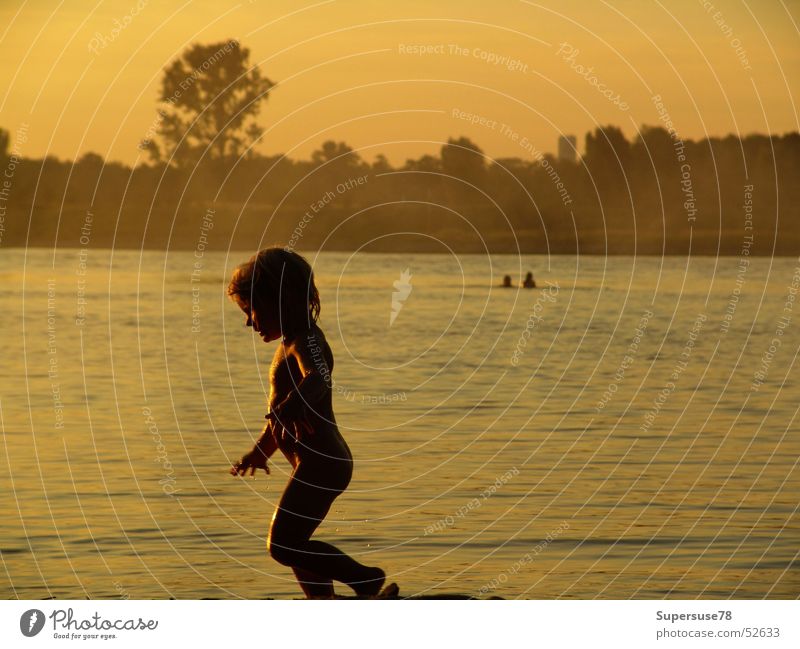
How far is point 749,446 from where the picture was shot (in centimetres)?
2173

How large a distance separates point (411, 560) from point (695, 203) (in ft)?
339

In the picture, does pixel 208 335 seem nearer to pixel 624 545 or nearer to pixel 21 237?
pixel 624 545

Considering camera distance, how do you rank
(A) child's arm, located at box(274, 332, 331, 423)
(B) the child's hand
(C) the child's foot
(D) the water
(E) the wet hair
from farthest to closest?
(D) the water, (C) the child's foot, (E) the wet hair, (B) the child's hand, (A) child's arm, located at box(274, 332, 331, 423)

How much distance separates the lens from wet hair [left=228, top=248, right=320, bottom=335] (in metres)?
10.7

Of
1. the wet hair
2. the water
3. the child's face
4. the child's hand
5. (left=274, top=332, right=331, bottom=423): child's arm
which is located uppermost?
the wet hair

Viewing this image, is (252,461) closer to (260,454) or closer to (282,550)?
(260,454)

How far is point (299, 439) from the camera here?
10625 millimetres

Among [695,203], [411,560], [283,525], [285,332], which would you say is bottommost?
[411,560]

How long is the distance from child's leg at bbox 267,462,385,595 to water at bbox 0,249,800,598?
2.77 m

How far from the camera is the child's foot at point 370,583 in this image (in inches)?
427

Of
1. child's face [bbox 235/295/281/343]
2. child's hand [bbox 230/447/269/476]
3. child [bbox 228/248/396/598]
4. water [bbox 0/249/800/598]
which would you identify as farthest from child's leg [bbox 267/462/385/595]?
water [bbox 0/249/800/598]

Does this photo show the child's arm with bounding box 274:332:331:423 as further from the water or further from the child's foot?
the water
